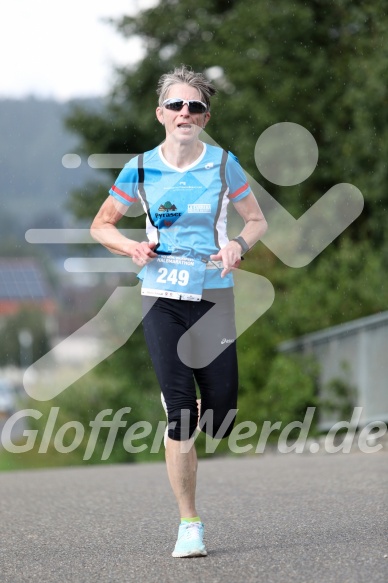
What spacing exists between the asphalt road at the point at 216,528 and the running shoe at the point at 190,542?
0.21 ft

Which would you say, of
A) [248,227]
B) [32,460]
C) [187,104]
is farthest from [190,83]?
[32,460]

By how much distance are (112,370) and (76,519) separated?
20.5m

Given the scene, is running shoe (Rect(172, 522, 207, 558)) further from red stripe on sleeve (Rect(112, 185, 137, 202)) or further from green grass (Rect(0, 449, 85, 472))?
green grass (Rect(0, 449, 85, 472))

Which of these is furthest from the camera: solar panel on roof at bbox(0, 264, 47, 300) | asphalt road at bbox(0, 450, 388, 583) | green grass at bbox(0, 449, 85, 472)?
solar panel on roof at bbox(0, 264, 47, 300)

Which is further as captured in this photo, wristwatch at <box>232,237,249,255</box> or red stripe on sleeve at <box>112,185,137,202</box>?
red stripe on sleeve at <box>112,185,137,202</box>

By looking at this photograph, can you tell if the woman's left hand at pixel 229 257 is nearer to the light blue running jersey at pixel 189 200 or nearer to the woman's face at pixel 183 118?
the light blue running jersey at pixel 189 200

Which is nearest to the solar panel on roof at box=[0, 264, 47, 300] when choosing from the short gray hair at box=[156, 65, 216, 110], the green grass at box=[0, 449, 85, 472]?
the green grass at box=[0, 449, 85, 472]

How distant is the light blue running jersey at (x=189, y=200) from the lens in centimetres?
604

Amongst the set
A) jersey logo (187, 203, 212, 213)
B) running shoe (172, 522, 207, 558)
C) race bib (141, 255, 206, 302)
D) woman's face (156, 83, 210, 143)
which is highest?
woman's face (156, 83, 210, 143)

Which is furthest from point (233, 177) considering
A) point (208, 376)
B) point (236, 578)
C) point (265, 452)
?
point (265, 452)

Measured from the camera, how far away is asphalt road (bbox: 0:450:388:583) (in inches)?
216

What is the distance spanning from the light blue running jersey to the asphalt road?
1226 mm

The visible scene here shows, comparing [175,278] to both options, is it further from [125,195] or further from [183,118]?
[183,118]

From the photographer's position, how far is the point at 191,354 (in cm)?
604
